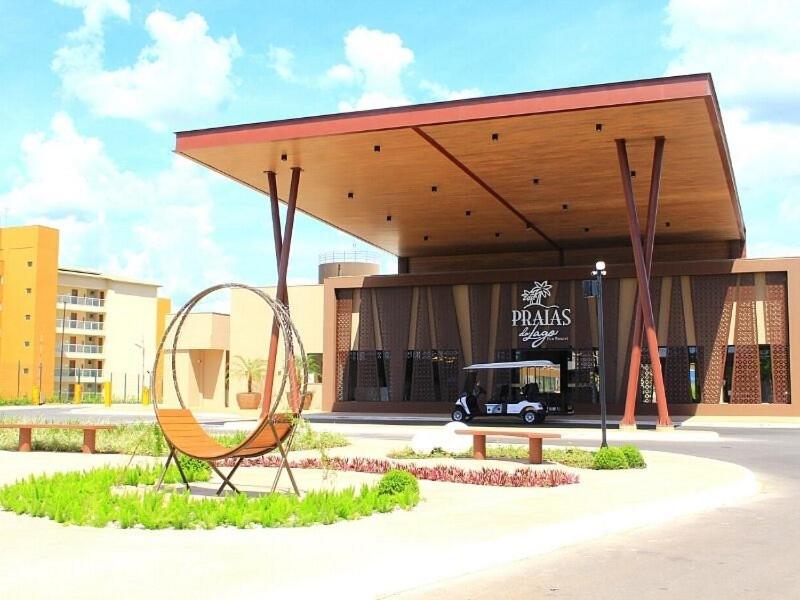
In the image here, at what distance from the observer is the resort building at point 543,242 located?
81.4ft

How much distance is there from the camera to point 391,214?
37.7 metres

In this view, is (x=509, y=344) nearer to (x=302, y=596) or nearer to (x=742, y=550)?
(x=742, y=550)

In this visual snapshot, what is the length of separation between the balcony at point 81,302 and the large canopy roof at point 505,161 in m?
41.2

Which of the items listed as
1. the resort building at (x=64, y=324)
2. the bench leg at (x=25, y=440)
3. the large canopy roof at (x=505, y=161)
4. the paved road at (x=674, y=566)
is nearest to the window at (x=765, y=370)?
the large canopy roof at (x=505, y=161)

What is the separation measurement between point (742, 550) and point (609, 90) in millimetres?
16166

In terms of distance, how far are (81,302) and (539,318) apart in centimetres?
5065

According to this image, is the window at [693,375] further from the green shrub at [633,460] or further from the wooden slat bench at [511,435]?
the green shrub at [633,460]

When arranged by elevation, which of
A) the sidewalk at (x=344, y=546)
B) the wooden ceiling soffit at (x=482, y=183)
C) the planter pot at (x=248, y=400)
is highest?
the wooden ceiling soffit at (x=482, y=183)

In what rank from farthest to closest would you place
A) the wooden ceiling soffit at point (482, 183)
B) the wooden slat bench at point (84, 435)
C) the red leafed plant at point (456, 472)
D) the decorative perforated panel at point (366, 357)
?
the decorative perforated panel at point (366, 357) < the wooden ceiling soffit at point (482, 183) < the wooden slat bench at point (84, 435) < the red leafed plant at point (456, 472)

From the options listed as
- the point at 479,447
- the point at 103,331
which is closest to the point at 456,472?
the point at 479,447

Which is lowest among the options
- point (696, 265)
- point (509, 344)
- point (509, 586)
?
point (509, 586)

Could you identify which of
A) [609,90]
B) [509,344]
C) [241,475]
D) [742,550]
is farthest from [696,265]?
[742,550]

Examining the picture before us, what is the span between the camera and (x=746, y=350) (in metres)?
34.3

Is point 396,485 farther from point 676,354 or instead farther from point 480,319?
point 480,319
